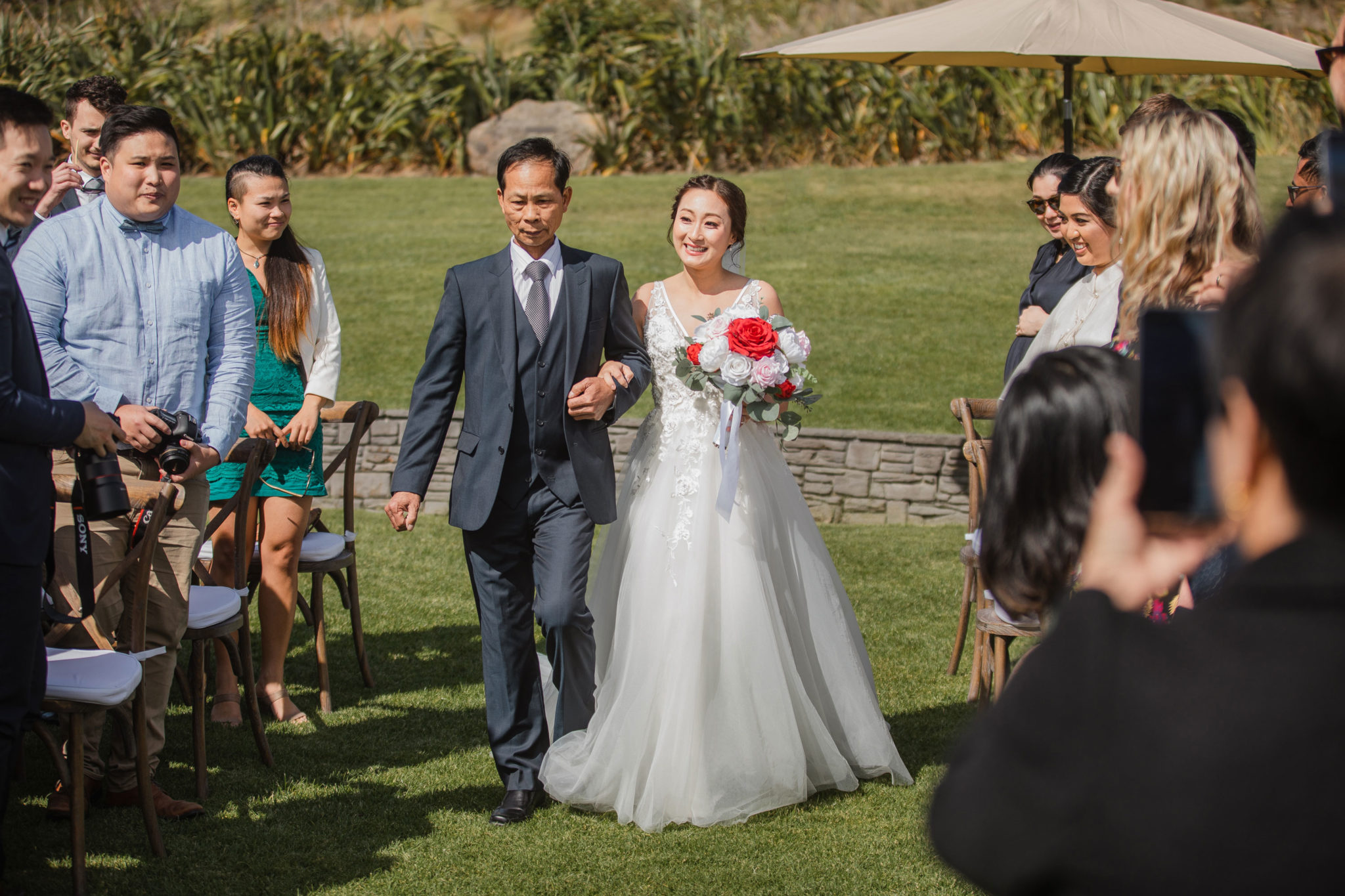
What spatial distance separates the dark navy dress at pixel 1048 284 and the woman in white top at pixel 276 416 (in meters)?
3.30

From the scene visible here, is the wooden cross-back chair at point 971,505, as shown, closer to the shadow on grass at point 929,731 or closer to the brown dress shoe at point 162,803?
the shadow on grass at point 929,731

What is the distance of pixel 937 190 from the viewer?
16922 mm

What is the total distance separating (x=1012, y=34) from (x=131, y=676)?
5.41 metres

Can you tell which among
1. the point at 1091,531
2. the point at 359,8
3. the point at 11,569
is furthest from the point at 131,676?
the point at 359,8

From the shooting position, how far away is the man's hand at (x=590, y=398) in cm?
422

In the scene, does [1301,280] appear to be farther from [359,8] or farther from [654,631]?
[359,8]

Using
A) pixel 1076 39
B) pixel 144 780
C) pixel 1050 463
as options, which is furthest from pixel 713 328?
pixel 1076 39

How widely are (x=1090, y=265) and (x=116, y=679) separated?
323 centimetres

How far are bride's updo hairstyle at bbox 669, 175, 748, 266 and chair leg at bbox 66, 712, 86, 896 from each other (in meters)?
2.64

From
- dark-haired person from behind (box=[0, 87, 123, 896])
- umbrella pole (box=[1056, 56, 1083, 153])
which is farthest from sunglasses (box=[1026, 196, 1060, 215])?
dark-haired person from behind (box=[0, 87, 123, 896])

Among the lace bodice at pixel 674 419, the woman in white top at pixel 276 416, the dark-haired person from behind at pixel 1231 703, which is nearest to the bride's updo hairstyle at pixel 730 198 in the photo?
the lace bodice at pixel 674 419

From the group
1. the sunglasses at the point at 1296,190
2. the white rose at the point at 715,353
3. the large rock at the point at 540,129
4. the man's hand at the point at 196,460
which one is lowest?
the man's hand at the point at 196,460

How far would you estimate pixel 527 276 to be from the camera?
4.38 metres

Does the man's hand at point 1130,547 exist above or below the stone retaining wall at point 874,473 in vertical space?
above
